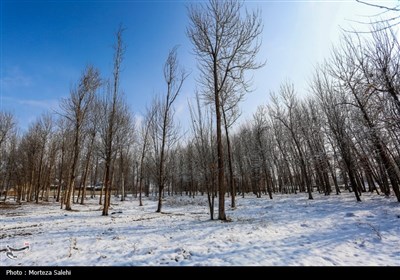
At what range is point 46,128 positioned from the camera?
28922mm

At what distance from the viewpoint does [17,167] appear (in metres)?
31.6

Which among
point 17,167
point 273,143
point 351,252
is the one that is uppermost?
point 273,143

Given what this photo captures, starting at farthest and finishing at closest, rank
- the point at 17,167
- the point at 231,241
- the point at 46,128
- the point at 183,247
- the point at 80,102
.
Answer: the point at 17,167 → the point at 46,128 → the point at 80,102 → the point at 231,241 → the point at 183,247

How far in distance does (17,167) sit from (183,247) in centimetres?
3808

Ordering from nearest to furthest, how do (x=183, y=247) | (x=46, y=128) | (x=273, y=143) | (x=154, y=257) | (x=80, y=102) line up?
(x=154, y=257) → (x=183, y=247) → (x=80, y=102) → (x=46, y=128) → (x=273, y=143)

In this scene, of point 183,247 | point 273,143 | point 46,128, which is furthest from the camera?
point 273,143

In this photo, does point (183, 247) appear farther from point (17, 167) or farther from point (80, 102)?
point (17, 167)
